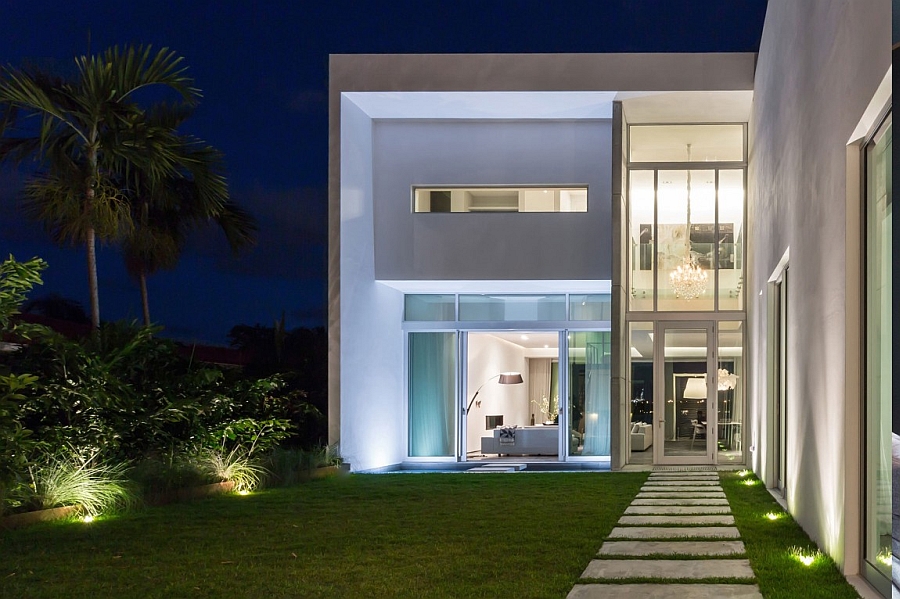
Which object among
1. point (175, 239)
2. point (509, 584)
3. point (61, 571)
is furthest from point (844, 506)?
point (175, 239)

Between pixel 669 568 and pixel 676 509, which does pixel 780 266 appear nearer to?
pixel 676 509

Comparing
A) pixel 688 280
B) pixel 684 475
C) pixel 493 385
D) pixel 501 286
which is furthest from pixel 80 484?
pixel 493 385

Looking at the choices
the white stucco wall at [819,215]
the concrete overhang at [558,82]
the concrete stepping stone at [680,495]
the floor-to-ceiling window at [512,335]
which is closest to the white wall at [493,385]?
the floor-to-ceiling window at [512,335]

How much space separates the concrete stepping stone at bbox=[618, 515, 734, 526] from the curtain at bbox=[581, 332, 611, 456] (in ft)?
28.3

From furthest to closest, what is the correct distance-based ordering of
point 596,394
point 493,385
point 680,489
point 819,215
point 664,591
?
point 493,385 < point 596,394 < point 680,489 < point 819,215 < point 664,591

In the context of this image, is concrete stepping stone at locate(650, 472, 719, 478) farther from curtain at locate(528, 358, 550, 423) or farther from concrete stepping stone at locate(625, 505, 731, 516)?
curtain at locate(528, 358, 550, 423)

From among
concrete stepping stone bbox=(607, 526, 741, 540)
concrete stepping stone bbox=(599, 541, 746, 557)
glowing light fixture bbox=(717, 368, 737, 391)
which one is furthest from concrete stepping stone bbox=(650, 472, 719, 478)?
concrete stepping stone bbox=(599, 541, 746, 557)

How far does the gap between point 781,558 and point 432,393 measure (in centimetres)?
1161

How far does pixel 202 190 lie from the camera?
12.1 m

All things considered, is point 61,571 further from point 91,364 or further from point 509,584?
point 91,364

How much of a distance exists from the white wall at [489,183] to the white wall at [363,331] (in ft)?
1.23

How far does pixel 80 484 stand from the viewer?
Result: 8.63m

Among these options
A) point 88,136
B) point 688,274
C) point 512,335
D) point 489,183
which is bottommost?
point 512,335

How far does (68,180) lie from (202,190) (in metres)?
1.55
